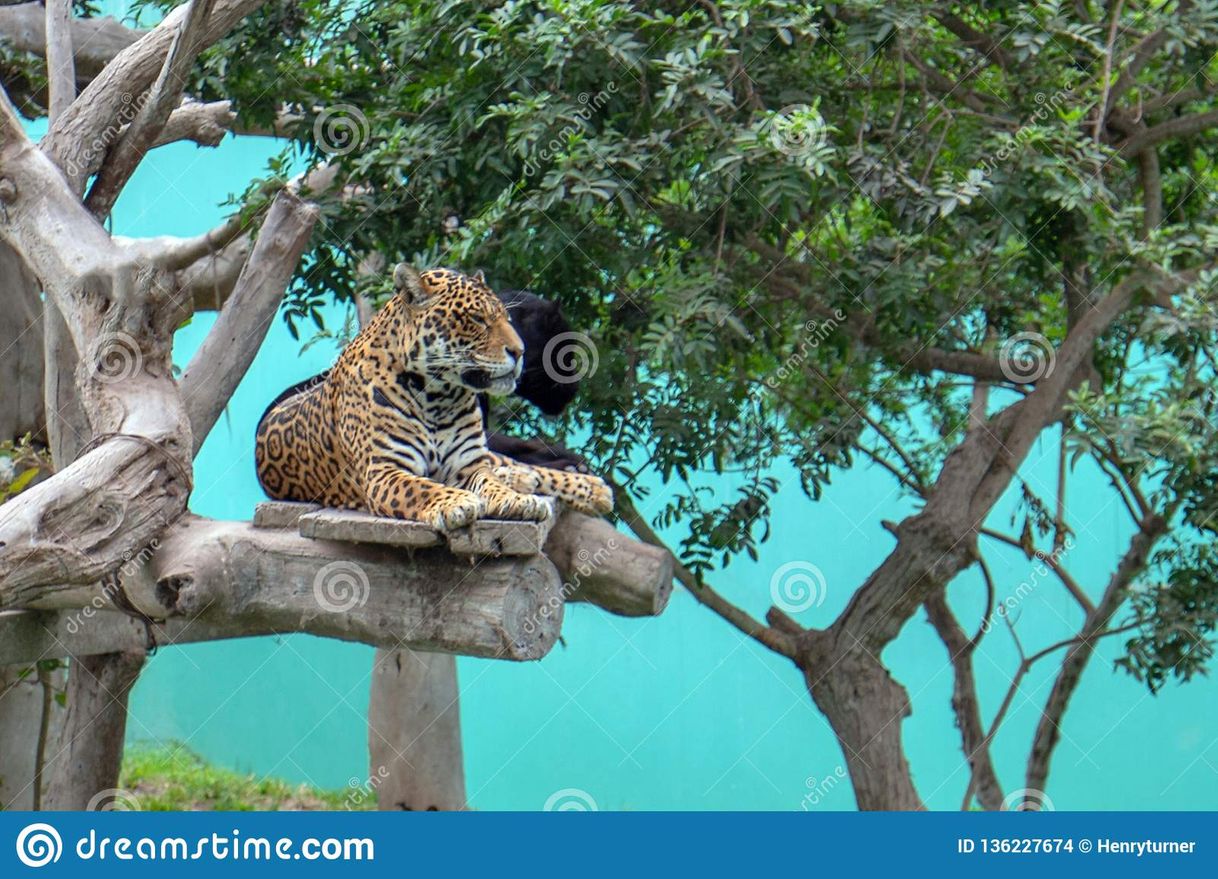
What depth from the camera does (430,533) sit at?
13.5ft

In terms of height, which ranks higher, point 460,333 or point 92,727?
point 460,333

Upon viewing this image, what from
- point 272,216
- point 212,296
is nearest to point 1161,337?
point 272,216

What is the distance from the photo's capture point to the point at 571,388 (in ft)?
18.5

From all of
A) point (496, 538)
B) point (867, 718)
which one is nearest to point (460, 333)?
point (496, 538)

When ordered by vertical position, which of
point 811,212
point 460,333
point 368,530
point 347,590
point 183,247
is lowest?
point 347,590

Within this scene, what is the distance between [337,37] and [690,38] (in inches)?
70.8

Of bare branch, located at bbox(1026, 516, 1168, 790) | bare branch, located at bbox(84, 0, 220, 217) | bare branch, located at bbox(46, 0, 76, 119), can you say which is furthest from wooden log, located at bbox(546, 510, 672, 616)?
bare branch, located at bbox(1026, 516, 1168, 790)

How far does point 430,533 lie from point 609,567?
0.61 m

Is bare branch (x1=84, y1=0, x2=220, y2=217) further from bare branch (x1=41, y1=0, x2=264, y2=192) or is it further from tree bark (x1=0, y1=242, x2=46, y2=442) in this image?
tree bark (x1=0, y1=242, x2=46, y2=442)

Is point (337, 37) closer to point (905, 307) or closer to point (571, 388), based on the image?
point (571, 388)

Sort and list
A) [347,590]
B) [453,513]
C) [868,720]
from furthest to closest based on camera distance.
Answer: [868,720] → [347,590] → [453,513]

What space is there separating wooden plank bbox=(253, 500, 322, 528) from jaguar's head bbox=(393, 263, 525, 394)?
0.61m

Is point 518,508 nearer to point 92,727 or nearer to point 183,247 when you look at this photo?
point 92,727

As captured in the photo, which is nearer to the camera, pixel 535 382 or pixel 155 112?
pixel 535 382
